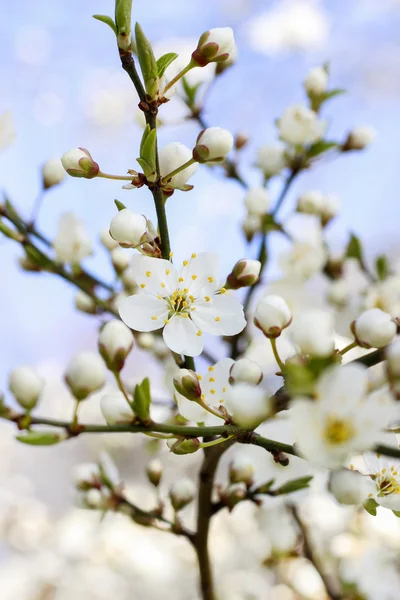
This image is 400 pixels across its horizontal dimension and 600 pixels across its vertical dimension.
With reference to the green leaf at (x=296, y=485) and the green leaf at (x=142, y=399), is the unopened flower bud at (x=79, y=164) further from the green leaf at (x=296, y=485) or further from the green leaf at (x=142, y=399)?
the green leaf at (x=296, y=485)

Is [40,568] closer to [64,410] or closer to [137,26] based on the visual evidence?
[64,410]

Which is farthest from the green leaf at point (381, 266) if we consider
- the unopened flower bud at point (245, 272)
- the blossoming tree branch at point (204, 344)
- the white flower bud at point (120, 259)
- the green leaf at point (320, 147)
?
the unopened flower bud at point (245, 272)

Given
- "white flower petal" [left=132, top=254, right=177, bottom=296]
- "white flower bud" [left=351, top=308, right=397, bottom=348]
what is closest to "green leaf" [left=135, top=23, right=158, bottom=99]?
"white flower petal" [left=132, top=254, right=177, bottom=296]

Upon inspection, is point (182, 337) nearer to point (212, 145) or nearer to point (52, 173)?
point (212, 145)

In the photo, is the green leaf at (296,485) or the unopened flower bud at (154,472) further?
the unopened flower bud at (154,472)

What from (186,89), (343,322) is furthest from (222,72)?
(343,322)

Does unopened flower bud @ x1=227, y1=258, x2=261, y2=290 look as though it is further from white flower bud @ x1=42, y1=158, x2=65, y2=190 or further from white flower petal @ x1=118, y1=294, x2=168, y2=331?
white flower bud @ x1=42, y1=158, x2=65, y2=190
